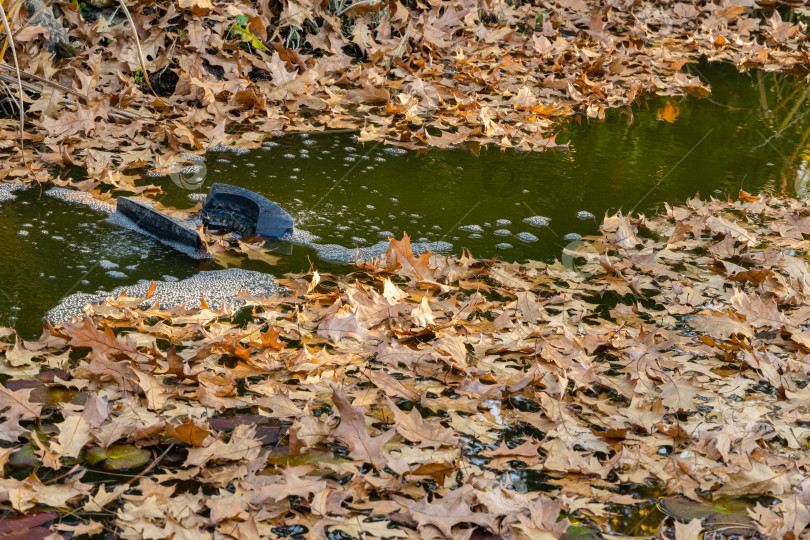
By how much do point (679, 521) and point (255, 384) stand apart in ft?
4.31

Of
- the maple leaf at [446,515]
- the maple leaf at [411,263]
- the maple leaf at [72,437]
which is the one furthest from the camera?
the maple leaf at [411,263]

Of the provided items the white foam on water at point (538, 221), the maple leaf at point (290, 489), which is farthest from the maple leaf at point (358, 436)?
the white foam on water at point (538, 221)

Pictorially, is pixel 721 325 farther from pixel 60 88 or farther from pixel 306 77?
pixel 60 88

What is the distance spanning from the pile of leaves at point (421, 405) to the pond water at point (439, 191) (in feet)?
1.12

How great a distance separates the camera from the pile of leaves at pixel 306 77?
4371 mm

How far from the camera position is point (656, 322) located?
2.91 meters

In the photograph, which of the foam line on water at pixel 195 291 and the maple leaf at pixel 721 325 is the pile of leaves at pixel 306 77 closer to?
the foam line on water at pixel 195 291

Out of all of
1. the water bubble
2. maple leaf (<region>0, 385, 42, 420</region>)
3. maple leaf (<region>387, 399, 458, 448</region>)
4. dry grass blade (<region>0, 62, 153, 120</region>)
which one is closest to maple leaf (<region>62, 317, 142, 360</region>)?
maple leaf (<region>0, 385, 42, 420</region>)

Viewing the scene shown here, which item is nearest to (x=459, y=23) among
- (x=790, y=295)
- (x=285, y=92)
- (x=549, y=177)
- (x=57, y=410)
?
(x=285, y=92)

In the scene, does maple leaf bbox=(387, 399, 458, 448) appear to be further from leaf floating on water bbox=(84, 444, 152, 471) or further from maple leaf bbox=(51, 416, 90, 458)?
maple leaf bbox=(51, 416, 90, 458)

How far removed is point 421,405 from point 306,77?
138 inches

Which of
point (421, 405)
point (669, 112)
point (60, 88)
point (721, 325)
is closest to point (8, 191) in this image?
point (60, 88)

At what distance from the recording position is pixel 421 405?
234 centimetres

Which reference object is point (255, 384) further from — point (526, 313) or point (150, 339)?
point (526, 313)
